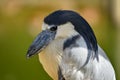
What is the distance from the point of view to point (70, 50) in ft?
6.55

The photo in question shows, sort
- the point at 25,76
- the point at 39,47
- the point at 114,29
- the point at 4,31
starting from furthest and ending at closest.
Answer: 1. the point at 114,29
2. the point at 4,31
3. the point at 25,76
4. the point at 39,47

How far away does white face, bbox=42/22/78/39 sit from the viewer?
195cm

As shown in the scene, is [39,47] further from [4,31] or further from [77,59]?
[4,31]

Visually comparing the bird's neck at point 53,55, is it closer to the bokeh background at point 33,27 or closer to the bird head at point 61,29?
the bird head at point 61,29

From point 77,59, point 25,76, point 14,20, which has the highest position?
point 77,59

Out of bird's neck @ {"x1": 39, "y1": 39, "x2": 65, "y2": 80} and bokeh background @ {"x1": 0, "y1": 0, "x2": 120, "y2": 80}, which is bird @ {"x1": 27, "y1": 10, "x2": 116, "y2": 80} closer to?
bird's neck @ {"x1": 39, "y1": 39, "x2": 65, "y2": 80}

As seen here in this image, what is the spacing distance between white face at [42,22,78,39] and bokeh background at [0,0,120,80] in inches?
79.8

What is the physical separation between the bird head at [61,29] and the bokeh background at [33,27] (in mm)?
2030

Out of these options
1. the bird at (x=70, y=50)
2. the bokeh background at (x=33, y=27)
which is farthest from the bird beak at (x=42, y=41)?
the bokeh background at (x=33, y=27)

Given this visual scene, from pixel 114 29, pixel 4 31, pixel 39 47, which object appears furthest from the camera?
pixel 114 29

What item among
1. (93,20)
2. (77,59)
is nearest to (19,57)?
(93,20)

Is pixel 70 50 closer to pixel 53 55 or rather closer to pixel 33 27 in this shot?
pixel 53 55

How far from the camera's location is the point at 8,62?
165 inches

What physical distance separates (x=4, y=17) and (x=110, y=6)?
0.93 metres
